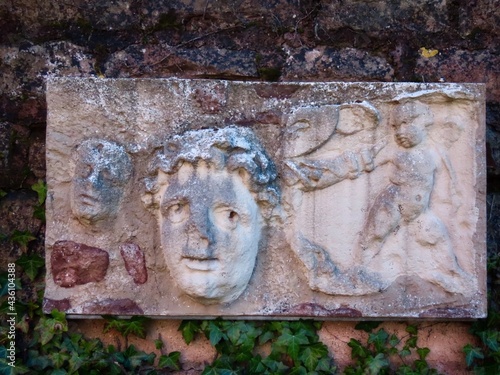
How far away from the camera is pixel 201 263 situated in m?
2.33

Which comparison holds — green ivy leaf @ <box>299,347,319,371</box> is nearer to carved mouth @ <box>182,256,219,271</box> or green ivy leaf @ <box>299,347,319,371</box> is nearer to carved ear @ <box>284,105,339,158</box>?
carved mouth @ <box>182,256,219,271</box>

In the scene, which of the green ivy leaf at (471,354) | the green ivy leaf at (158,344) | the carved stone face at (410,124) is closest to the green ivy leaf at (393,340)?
the green ivy leaf at (471,354)

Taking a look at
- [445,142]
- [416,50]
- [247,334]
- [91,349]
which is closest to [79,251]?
[91,349]

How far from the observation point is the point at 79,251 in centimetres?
245

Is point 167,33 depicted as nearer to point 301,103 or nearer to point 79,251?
point 301,103

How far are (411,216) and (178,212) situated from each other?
32.4 inches

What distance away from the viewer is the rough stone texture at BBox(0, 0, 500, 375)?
2.81 m

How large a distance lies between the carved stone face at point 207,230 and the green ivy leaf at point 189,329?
0.58ft

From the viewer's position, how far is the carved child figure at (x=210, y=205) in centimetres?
233

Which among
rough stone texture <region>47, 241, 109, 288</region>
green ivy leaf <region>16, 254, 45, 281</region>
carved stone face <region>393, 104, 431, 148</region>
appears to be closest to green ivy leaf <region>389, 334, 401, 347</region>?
carved stone face <region>393, 104, 431, 148</region>

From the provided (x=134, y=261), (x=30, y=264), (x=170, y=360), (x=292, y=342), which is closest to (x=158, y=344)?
(x=170, y=360)

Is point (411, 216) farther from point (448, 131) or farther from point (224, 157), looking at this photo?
point (224, 157)

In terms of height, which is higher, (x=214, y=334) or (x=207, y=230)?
(x=207, y=230)

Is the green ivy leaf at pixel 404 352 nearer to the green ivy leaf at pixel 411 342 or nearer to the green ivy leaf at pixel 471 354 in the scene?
the green ivy leaf at pixel 411 342
